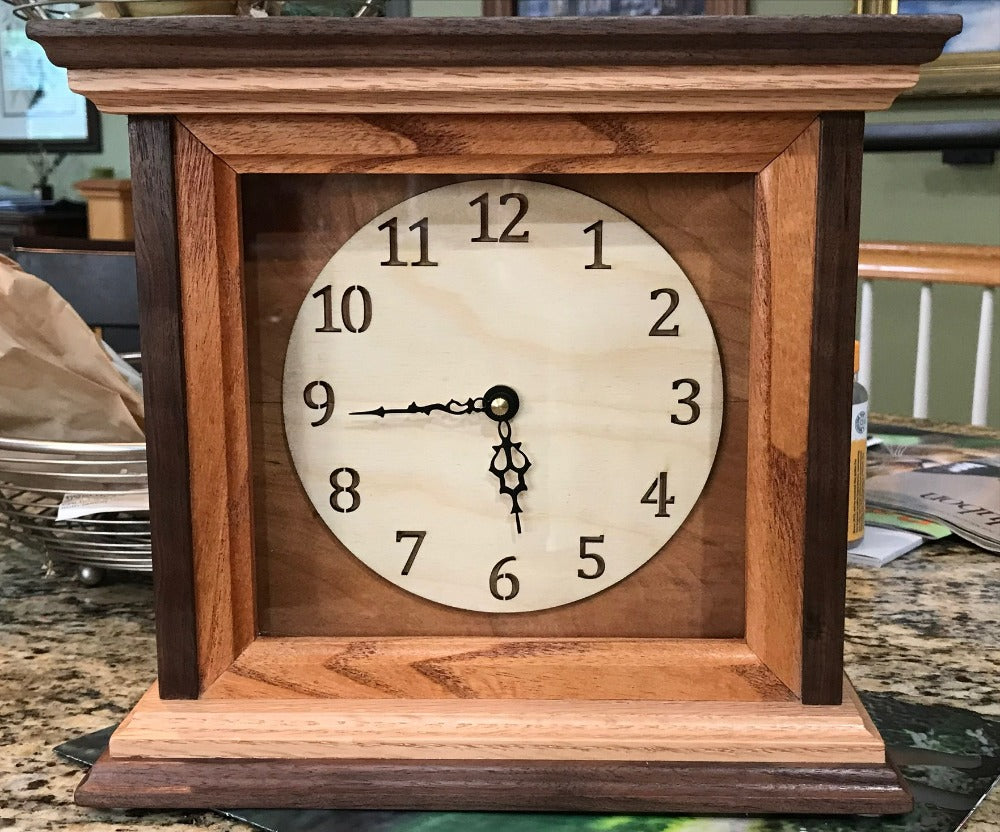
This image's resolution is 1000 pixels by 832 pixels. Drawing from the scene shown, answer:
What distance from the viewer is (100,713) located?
65 centimetres

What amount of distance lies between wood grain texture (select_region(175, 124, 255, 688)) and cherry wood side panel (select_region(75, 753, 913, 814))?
0.06m

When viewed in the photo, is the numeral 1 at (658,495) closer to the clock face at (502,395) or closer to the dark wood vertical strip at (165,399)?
the clock face at (502,395)

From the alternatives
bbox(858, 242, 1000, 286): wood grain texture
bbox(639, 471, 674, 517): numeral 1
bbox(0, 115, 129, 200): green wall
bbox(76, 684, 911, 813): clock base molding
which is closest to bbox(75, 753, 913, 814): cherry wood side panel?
bbox(76, 684, 911, 813): clock base molding

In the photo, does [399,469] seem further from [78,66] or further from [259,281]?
[78,66]

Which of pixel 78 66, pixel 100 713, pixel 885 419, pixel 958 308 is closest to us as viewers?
pixel 78 66

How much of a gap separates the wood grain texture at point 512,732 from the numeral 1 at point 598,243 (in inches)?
8.7

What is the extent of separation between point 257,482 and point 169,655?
10 centimetres

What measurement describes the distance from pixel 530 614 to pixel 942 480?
0.71 m

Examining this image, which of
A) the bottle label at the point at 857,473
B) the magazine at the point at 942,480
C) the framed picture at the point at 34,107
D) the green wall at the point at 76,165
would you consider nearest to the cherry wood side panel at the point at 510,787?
the bottle label at the point at 857,473

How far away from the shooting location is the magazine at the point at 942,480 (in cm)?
102

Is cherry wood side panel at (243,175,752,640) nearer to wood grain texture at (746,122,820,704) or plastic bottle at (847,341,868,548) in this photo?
wood grain texture at (746,122,820,704)

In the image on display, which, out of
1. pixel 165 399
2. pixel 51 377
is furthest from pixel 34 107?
pixel 165 399

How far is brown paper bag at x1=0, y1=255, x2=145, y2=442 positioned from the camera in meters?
0.78

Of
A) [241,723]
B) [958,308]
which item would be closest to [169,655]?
[241,723]
